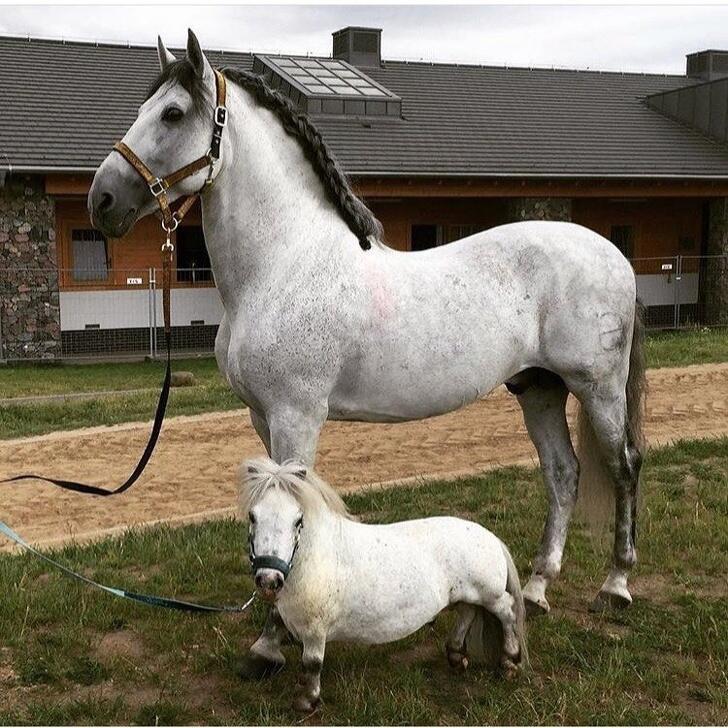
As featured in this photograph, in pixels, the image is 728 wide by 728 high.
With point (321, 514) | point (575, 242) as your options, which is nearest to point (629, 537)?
point (575, 242)

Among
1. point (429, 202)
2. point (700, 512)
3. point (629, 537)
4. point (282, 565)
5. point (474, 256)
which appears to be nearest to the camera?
point (282, 565)

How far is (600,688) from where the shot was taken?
355 cm

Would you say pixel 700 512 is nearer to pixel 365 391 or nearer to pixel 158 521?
pixel 365 391

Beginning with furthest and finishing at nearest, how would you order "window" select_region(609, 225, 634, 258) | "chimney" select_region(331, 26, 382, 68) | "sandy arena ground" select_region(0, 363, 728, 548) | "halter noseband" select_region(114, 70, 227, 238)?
"chimney" select_region(331, 26, 382, 68) → "window" select_region(609, 225, 634, 258) → "sandy arena ground" select_region(0, 363, 728, 548) → "halter noseband" select_region(114, 70, 227, 238)

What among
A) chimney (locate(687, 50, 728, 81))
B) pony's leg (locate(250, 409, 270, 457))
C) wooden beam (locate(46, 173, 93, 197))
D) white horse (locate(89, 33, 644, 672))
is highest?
chimney (locate(687, 50, 728, 81))

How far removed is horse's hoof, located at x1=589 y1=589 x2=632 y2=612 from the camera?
171 inches

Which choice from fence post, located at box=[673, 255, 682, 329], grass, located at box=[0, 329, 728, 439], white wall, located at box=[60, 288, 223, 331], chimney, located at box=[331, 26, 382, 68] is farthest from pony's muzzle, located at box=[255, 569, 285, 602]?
chimney, located at box=[331, 26, 382, 68]

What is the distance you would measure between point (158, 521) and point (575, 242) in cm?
362

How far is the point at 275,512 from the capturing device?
9.74 ft

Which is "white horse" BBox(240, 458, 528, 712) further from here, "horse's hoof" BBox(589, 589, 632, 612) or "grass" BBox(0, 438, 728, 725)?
"horse's hoof" BBox(589, 589, 632, 612)

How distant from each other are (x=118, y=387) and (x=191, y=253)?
247 inches

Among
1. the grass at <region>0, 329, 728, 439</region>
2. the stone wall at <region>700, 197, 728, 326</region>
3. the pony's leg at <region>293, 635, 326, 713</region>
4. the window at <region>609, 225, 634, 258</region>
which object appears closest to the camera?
the pony's leg at <region>293, 635, 326, 713</region>

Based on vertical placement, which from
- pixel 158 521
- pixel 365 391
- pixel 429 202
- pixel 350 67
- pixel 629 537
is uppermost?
pixel 350 67

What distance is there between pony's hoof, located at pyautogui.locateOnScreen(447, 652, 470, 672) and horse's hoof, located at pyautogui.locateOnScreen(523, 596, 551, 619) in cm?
70
